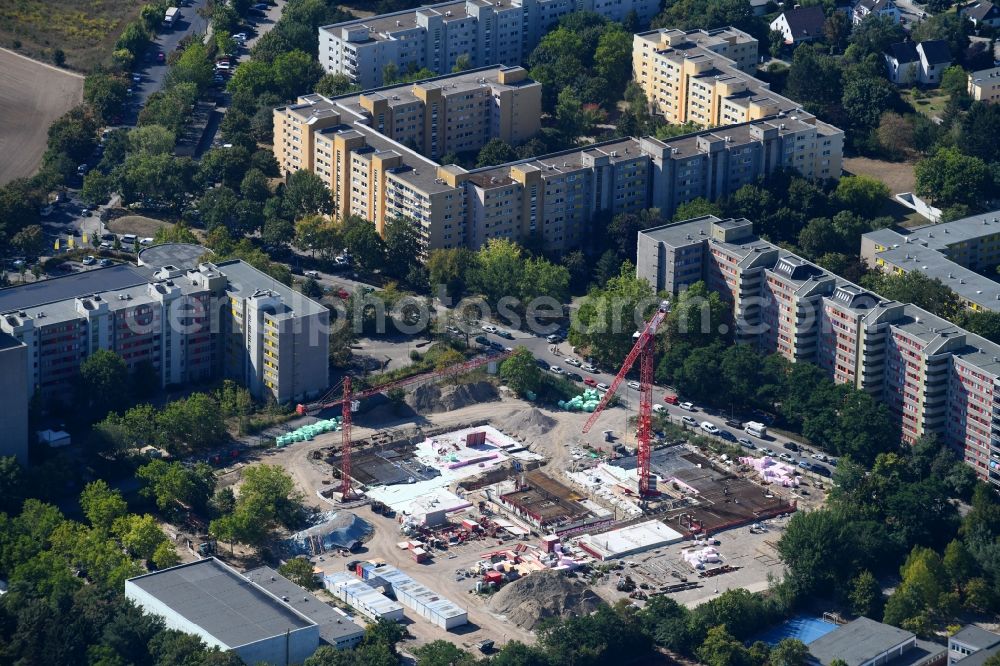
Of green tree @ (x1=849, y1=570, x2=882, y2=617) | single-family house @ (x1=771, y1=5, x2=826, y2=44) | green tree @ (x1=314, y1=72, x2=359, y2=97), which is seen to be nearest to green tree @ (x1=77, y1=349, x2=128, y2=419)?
green tree @ (x1=314, y1=72, x2=359, y2=97)

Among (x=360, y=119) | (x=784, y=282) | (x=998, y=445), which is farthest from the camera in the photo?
(x=360, y=119)

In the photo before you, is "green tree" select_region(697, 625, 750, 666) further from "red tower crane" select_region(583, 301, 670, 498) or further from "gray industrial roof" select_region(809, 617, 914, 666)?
"red tower crane" select_region(583, 301, 670, 498)

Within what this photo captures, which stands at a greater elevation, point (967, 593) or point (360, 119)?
point (360, 119)

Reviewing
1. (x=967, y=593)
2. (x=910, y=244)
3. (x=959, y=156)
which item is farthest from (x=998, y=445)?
(x=959, y=156)

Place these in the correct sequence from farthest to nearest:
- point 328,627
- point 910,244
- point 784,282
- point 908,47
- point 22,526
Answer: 1. point 908,47
2. point 910,244
3. point 784,282
4. point 22,526
5. point 328,627

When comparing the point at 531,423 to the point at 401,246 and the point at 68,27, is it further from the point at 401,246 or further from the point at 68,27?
the point at 68,27

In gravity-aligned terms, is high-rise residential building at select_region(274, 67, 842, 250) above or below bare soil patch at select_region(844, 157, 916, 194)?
above

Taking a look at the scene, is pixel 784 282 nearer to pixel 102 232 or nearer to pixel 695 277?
pixel 695 277
